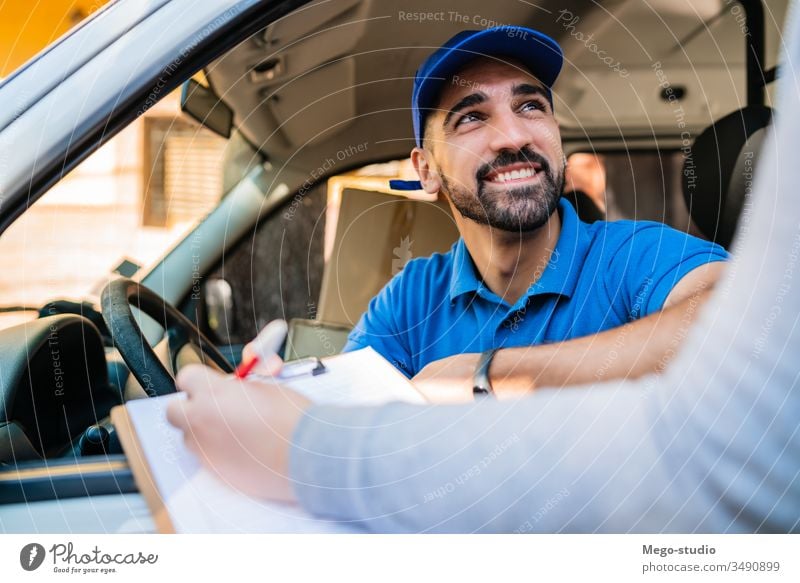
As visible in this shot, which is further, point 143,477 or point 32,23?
point 32,23

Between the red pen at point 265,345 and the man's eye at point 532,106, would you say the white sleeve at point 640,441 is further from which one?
the man's eye at point 532,106

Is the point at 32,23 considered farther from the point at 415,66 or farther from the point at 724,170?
the point at 724,170

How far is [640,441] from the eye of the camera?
44cm

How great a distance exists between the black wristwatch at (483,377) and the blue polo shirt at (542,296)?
15mm

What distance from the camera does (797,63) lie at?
396 millimetres

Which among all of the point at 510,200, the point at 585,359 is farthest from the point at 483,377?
the point at 510,200

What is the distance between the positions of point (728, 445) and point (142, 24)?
612mm

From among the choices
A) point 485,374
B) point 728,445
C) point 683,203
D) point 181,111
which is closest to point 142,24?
point 181,111

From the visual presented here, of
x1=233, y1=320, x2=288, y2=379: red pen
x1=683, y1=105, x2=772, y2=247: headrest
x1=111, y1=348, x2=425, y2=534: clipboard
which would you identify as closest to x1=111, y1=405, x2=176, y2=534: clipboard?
x1=111, y1=348, x2=425, y2=534: clipboard

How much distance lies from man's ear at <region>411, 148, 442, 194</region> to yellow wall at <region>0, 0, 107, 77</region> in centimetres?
42

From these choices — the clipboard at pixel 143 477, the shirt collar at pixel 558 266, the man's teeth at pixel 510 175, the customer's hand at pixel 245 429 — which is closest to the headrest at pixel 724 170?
the shirt collar at pixel 558 266

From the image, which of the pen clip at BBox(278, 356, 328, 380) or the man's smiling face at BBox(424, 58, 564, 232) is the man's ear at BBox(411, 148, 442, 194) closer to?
the man's smiling face at BBox(424, 58, 564, 232)

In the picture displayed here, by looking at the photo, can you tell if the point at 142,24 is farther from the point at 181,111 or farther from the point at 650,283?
the point at 650,283

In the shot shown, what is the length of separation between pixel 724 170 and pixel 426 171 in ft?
1.62
